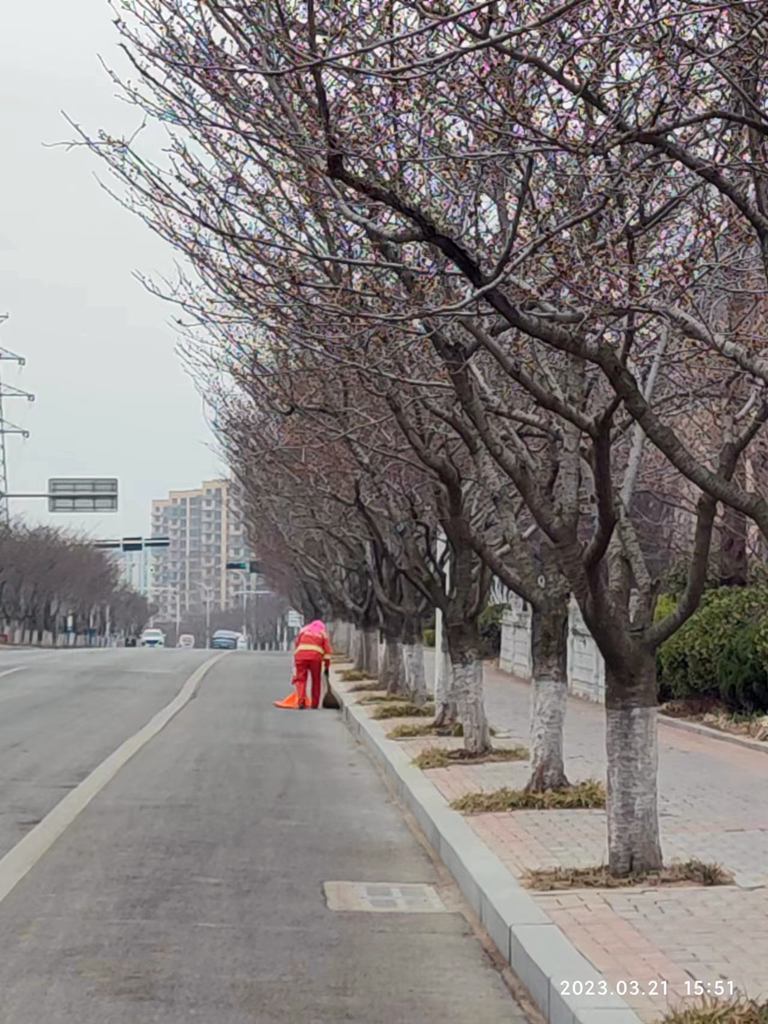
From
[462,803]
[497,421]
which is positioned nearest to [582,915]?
[462,803]

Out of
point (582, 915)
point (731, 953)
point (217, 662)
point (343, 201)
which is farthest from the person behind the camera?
point (217, 662)

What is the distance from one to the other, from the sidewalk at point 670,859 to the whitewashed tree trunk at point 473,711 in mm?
683

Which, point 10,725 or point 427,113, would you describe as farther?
point 10,725

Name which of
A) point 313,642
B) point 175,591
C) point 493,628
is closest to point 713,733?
point 313,642

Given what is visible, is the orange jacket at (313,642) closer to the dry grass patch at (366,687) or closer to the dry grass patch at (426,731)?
the dry grass patch at (366,687)

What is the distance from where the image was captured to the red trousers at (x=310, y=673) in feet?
84.3

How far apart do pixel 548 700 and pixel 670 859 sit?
3123mm

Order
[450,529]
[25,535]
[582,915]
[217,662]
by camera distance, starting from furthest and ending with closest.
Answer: [25,535] → [217,662] → [450,529] → [582,915]

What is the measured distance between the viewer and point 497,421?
1241cm

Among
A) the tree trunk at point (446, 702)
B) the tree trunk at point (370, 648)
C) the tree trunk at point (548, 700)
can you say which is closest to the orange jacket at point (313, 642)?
the tree trunk at point (446, 702)

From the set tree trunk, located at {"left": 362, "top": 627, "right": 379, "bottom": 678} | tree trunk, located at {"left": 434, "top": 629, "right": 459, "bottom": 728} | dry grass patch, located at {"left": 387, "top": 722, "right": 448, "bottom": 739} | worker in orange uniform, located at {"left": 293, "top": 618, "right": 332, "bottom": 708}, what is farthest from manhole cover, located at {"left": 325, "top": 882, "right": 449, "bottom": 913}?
tree trunk, located at {"left": 362, "top": 627, "right": 379, "bottom": 678}

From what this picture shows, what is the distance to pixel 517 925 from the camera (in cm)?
730

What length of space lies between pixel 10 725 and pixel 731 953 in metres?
16.2

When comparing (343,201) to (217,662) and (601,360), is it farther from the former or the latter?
(217,662)
